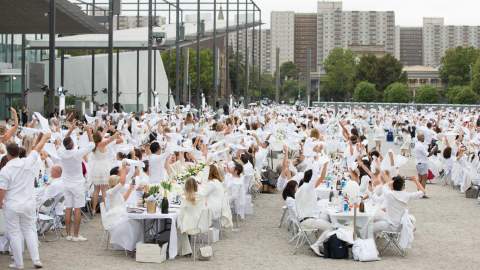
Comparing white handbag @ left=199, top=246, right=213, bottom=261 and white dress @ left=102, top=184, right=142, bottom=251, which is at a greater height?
white dress @ left=102, top=184, right=142, bottom=251

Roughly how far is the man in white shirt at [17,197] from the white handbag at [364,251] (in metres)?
4.70

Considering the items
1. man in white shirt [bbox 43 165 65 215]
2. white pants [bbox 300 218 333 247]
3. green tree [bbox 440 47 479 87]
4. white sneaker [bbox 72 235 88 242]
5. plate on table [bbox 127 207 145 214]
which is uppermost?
green tree [bbox 440 47 479 87]

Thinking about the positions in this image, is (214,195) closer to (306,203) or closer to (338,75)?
(306,203)

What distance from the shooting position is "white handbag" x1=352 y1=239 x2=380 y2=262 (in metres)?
13.7

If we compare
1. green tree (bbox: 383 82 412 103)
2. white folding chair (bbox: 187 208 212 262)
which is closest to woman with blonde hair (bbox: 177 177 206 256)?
white folding chair (bbox: 187 208 212 262)

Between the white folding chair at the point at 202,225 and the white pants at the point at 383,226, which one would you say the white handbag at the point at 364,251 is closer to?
the white pants at the point at 383,226

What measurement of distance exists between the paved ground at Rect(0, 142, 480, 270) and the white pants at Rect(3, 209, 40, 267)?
477mm

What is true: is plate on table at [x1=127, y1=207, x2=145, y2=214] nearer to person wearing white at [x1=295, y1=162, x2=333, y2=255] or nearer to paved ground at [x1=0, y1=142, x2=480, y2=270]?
paved ground at [x1=0, y1=142, x2=480, y2=270]

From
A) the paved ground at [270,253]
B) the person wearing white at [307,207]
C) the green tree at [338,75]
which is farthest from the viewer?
the green tree at [338,75]

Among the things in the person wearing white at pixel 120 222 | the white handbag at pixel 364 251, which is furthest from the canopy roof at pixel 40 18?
the white handbag at pixel 364 251

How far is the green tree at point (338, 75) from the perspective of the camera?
170875mm

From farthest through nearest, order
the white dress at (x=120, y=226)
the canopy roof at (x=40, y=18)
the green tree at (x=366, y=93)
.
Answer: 1. the green tree at (x=366, y=93)
2. the canopy roof at (x=40, y=18)
3. the white dress at (x=120, y=226)

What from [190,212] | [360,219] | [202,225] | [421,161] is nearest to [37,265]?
[190,212]

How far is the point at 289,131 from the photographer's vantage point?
3597cm
